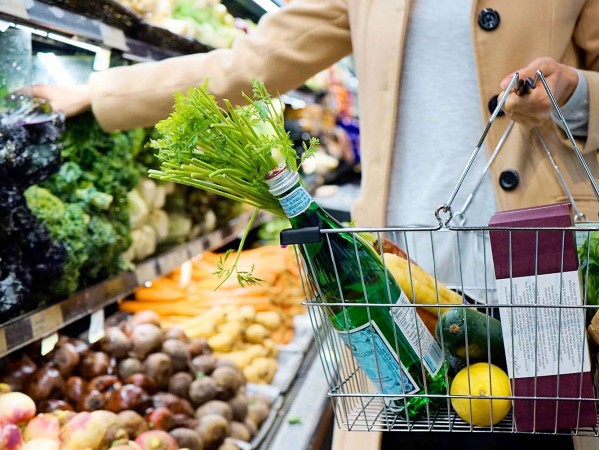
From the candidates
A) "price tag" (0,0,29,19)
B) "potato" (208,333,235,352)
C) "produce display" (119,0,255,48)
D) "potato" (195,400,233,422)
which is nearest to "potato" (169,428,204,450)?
"potato" (195,400,233,422)

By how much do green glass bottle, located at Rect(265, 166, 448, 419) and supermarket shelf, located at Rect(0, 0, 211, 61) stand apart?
93cm

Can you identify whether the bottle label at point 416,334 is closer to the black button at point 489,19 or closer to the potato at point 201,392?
the black button at point 489,19

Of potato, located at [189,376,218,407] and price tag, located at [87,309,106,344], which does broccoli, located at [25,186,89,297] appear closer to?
price tag, located at [87,309,106,344]

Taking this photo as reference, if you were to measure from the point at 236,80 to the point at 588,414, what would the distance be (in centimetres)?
114

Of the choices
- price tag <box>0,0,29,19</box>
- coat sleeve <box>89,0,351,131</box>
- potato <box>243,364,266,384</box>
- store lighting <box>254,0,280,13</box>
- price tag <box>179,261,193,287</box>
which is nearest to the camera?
price tag <box>0,0,29,19</box>

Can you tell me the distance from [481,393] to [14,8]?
1232mm

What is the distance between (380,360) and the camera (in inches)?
39.1

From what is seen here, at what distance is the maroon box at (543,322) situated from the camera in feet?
3.03

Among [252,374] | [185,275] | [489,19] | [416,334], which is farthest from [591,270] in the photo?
[185,275]

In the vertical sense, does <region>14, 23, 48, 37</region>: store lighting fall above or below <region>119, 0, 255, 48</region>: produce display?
below

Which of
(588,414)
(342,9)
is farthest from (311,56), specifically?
(588,414)

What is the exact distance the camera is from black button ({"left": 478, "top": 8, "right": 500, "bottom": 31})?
4.99 ft

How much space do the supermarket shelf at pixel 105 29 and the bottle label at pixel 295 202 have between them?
Answer: 36.8 inches

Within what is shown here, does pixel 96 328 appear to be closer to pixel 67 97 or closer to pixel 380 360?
pixel 67 97
